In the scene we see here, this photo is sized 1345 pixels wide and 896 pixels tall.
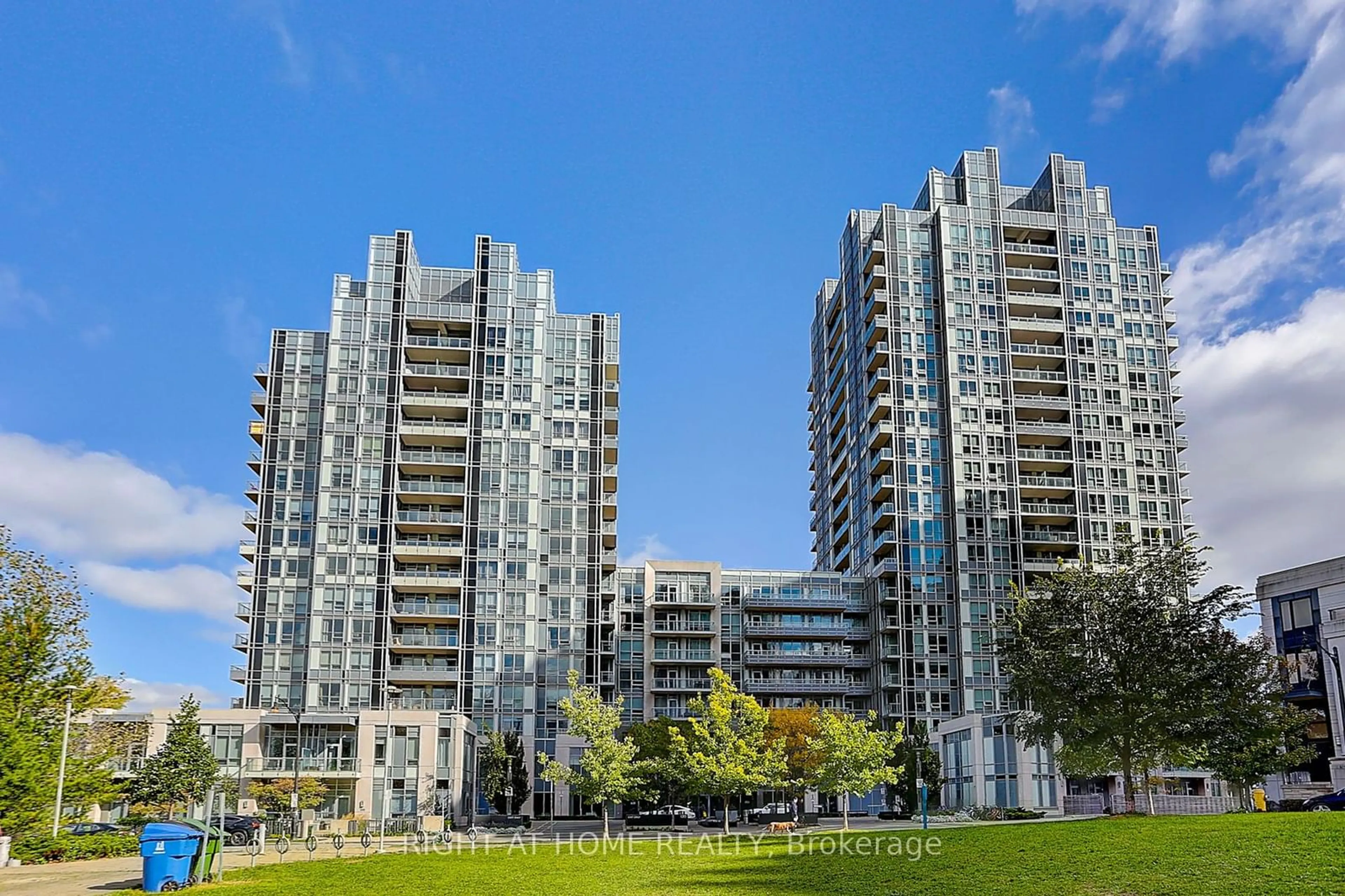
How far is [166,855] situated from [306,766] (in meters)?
50.7

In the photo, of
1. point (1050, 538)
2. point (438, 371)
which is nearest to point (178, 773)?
point (438, 371)

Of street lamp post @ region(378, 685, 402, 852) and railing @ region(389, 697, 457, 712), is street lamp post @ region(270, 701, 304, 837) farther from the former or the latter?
railing @ region(389, 697, 457, 712)

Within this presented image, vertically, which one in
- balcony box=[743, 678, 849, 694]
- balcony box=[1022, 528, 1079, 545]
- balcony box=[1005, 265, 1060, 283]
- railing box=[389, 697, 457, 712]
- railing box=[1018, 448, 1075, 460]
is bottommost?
railing box=[389, 697, 457, 712]

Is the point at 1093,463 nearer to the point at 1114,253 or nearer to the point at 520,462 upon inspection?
the point at 1114,253

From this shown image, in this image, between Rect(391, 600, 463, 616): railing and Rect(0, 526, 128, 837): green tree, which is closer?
Rect(0, 526, 128, 837): green tree

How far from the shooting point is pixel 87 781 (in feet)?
144

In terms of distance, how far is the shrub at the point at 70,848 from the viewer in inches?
1538

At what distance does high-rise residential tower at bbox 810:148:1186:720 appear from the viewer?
327ft

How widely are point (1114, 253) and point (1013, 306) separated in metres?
11.6

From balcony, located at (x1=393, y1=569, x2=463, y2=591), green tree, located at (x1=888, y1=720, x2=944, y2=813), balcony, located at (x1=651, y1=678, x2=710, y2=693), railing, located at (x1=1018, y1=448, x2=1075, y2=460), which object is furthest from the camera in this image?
railing, located at (x1=1018, y1=448, x2=1075, y2=460)

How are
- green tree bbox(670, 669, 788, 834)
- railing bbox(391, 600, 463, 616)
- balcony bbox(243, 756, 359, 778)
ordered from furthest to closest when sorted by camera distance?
railing bbox(391, 600, 463, 616), balcony bbox(243, 756, 359, 778), green tree bbox(670, 669, 788, 834)

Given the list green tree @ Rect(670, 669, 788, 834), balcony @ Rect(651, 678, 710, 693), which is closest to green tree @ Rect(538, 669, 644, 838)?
green tree @ Rect(670, 669, 788, 834)

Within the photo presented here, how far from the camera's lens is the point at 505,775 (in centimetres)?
7906

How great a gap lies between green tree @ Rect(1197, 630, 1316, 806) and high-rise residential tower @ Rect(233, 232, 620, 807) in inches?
2129
